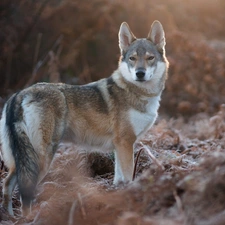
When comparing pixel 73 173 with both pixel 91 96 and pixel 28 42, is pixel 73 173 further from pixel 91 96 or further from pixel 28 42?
pixel 28 42

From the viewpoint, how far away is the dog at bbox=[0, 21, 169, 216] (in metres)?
5.30

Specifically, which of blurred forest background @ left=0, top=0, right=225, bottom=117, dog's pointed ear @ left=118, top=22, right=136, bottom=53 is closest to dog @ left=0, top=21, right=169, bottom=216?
dog's pointed ear @ left=118, top=22, right=136, bottom=53

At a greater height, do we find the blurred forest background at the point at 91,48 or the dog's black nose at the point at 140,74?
the dog's black nose at the point at 140,74

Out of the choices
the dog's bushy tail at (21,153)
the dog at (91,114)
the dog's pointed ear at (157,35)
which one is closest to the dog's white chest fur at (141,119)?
the dog at (91,114)

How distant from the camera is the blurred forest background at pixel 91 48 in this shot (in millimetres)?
12625

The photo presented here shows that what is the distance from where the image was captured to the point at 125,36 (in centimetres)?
669

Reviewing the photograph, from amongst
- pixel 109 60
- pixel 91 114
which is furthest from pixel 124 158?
pixel 109 60

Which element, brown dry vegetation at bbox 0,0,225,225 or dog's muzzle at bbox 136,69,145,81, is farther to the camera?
brown dry vegetation at bbox 0,0,225,225

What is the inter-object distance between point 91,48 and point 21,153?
32.4ft

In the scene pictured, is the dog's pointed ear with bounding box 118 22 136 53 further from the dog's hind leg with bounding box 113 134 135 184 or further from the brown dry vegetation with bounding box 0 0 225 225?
the brown dry vegetation with bounding box 0 0 225 225

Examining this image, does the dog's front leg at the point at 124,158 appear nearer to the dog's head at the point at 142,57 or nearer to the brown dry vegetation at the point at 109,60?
the brown dry vegetation at the point at 109,60

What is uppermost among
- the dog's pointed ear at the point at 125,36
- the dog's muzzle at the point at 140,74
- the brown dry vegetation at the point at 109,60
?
the dog's pointed ear at the point at 125,36

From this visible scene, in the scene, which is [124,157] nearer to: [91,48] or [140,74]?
[140,74]

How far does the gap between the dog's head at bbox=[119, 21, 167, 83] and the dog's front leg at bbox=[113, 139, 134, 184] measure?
94 centimetres
